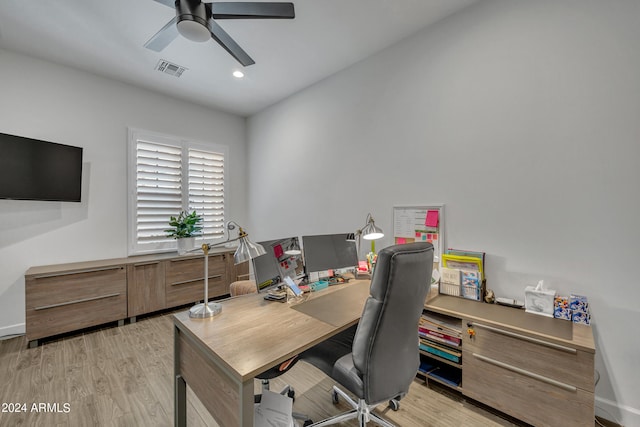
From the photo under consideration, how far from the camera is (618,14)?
1620 millimetres

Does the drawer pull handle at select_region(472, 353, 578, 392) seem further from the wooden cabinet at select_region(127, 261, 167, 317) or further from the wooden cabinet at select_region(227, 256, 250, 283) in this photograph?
the wooden cabinet at select_region(127, 261, 167, 317)

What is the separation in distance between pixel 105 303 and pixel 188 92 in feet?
9.41

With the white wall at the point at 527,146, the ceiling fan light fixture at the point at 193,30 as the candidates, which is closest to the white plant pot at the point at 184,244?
the white wall at the point at 527,146

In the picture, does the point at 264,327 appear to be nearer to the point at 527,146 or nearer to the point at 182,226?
the point at 527,146

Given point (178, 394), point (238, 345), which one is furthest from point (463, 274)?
point (178, 394)

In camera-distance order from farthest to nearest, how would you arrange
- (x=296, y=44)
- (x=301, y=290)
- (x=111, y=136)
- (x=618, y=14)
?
(x=111, y=136) → (x=296, y=44) → (x=301, y=290) → (x=618, y=14)

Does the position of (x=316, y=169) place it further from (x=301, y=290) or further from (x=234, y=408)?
Answer: (x=234, y=408)

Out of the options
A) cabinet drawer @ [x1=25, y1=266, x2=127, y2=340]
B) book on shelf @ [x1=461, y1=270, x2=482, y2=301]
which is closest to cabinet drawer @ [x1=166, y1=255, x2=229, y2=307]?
cabinet drawer @ [x1=25, y1=266, x2=127, y2=340]

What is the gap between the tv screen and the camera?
2539mm

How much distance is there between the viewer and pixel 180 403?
146 centimetres

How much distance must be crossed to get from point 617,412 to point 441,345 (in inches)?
40.5

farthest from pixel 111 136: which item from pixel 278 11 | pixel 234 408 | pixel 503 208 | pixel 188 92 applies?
pixel 503 208

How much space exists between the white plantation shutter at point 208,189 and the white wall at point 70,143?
51 centimetres

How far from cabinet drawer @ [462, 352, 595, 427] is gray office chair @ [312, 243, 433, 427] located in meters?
0.76
